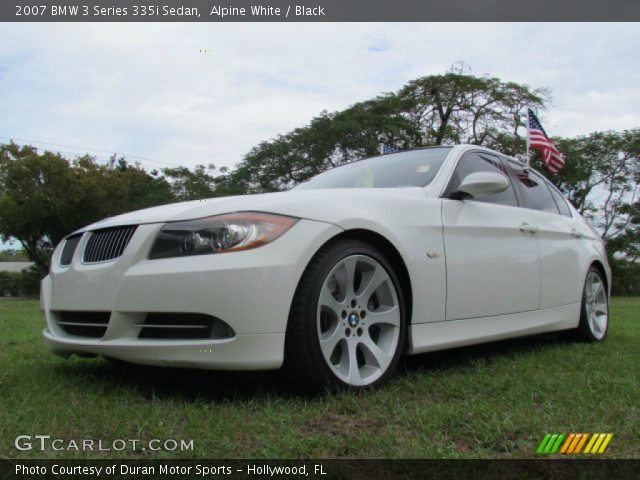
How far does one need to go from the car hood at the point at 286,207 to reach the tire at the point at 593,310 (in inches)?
97.0

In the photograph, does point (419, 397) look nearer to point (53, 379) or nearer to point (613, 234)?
point (53, 379)

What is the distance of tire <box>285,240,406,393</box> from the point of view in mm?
2365

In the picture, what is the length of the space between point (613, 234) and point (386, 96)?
56.0 ft

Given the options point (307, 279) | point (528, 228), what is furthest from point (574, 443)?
point (528, 228)

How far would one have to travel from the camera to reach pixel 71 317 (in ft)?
8.96

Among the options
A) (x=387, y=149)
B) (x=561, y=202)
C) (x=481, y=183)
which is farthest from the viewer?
(x=387, y=149)

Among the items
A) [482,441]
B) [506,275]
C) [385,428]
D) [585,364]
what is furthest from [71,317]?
[585,364]

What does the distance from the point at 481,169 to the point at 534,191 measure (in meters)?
0.78

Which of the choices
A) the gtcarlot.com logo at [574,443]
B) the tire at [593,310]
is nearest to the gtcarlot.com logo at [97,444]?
the gtcarlot.com logo at [574,443]

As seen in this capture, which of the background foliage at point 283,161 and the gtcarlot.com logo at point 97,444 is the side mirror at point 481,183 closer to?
the gtcarlot.com logo at point 97,444

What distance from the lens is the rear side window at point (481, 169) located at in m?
3.48

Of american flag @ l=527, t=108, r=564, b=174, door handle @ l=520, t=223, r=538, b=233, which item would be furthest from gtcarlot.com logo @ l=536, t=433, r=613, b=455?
american flag @ l=527, t=108, r=564, b=174

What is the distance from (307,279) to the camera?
2400mm

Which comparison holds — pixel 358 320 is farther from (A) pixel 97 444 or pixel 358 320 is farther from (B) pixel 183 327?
(A) pixel 97 444
